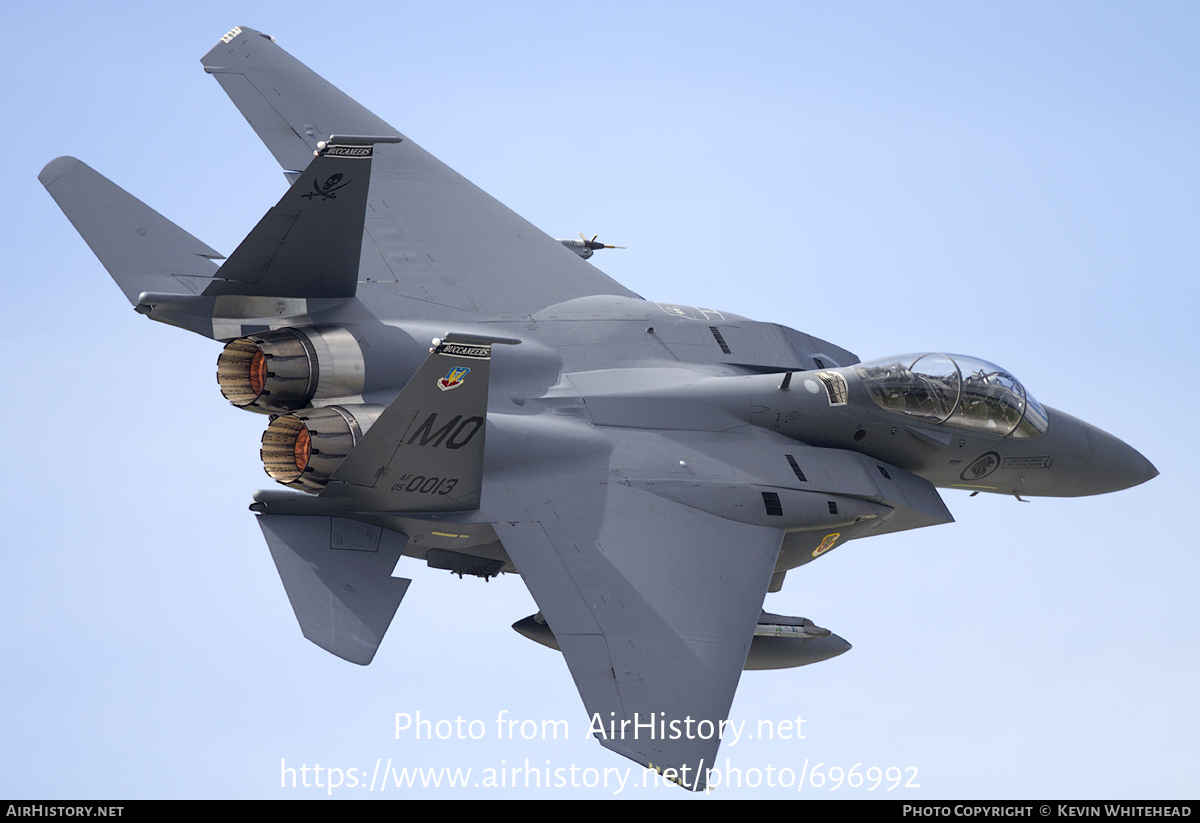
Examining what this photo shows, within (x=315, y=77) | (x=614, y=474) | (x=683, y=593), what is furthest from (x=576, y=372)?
(x=315, y=77)

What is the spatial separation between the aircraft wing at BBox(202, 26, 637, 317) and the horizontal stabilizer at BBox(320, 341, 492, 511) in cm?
338

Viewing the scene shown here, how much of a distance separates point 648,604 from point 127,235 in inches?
264

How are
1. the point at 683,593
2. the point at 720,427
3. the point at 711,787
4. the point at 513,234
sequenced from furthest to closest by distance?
the point at 513,234 → the point at 720,427 → the point at 683,593 → the point at 711,787

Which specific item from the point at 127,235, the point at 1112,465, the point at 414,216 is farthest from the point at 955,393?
the point at 127,235

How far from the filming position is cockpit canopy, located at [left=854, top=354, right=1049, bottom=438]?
52.2 feet

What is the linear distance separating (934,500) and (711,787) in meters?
5.38

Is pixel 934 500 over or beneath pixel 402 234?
beneath

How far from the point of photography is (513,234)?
1769 centimetres

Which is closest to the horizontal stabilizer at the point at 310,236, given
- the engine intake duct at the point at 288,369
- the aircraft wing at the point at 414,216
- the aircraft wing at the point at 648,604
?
the engine intake duct at the point at 288,369

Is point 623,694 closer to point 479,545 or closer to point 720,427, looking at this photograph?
point 479,545

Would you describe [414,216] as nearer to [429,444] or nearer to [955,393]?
[429,444]

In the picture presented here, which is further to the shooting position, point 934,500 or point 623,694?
point 934,500

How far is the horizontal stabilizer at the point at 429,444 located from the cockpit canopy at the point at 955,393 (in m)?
4.96

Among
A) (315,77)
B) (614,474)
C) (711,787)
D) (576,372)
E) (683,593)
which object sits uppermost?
(315,77)
